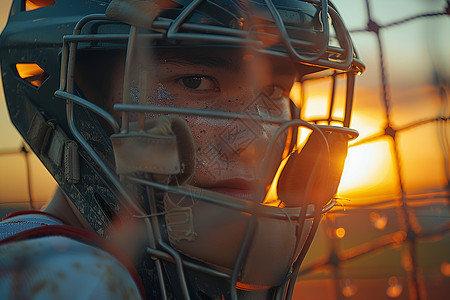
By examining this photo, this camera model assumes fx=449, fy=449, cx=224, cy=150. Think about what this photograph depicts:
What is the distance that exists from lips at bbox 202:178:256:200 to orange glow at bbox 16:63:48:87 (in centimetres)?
49

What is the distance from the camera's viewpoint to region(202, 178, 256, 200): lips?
1009 mm

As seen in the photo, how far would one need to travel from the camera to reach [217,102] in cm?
102

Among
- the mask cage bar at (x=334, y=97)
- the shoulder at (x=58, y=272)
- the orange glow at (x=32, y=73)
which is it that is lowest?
the shoulder at (x=58, y=272)

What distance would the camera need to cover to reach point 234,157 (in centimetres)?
101

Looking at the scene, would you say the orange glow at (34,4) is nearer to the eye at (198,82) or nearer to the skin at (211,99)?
the skin at (211,99)

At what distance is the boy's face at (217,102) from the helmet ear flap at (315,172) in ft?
0.47

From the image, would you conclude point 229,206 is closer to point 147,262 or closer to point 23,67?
point 147,262

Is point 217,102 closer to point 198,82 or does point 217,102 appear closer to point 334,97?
point 198,82

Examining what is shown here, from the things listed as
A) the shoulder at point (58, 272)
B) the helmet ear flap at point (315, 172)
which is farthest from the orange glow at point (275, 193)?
the shoulder at point (58, 272)

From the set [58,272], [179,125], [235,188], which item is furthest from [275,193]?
[58,272]

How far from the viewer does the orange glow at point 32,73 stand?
109 cm

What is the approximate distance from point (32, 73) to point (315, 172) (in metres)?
0.73

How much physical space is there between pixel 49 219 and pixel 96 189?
0.13 m

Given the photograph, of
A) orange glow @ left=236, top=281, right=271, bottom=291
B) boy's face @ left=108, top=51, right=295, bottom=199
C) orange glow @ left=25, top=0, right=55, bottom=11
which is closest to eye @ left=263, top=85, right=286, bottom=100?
boy's face @ left=108, top=51, right=295, bottom=199
